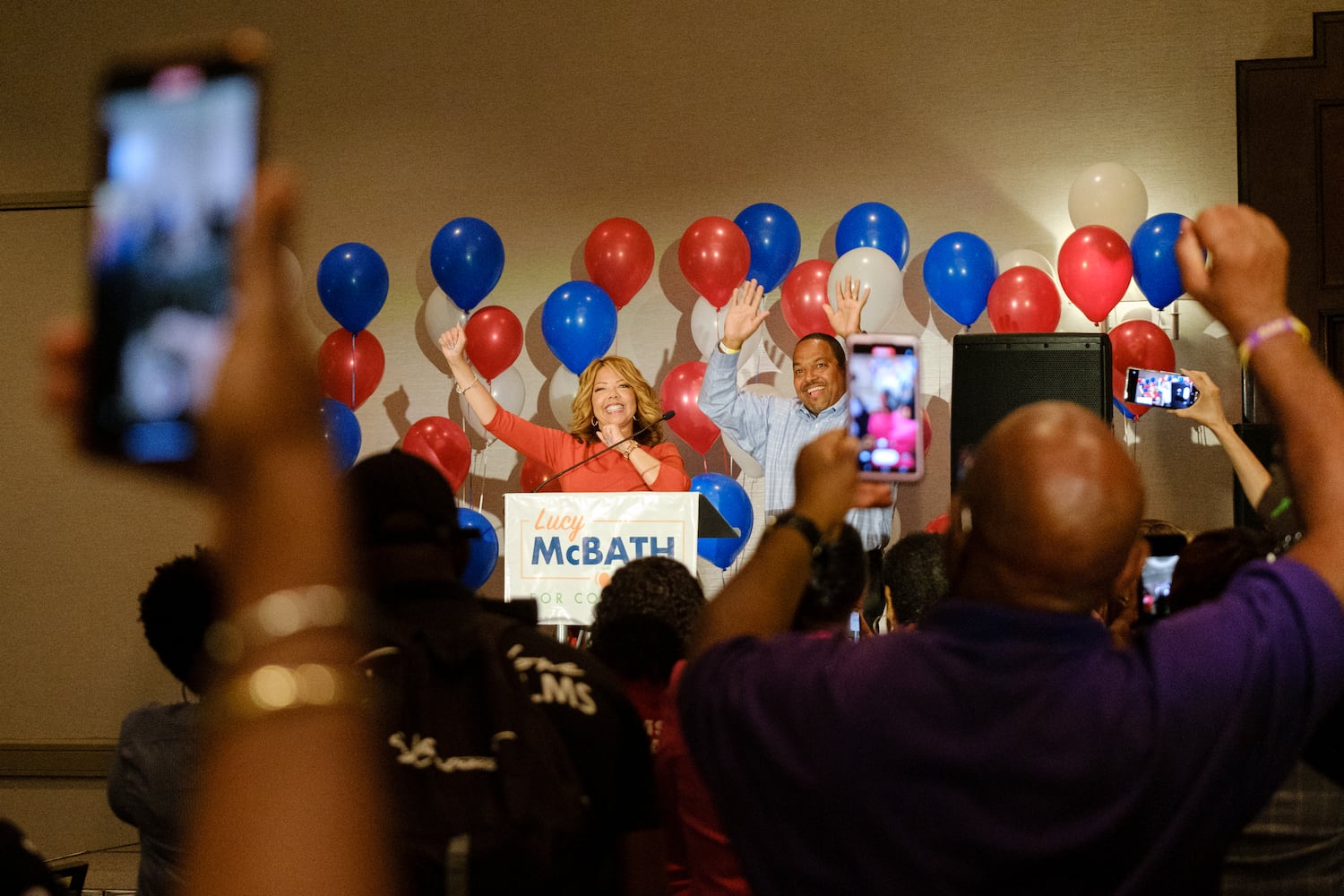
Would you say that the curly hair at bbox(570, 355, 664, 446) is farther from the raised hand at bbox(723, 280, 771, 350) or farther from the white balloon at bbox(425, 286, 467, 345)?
the white balloon at bbox(425, 286, 467, 345)

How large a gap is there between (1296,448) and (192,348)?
3.31 ft

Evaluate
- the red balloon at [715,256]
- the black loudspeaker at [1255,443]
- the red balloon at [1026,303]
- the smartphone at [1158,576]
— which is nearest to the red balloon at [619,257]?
the red balloon at [715,256]

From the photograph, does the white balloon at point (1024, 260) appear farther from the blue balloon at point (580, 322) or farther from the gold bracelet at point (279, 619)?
the gold bracelet at point (279, 619)

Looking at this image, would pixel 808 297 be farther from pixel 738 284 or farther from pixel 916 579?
pixel 916 579

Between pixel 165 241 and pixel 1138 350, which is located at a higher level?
pixel 1138 350

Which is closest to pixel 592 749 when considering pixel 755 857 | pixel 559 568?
pixel 755 857

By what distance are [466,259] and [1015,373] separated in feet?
7.77

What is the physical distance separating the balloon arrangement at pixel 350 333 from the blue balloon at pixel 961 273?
244 cm

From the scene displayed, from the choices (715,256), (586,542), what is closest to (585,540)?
(586,542)

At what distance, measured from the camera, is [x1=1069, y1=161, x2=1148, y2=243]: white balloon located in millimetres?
4887

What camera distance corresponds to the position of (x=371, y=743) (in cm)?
42

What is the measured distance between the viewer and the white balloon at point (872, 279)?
183 inches

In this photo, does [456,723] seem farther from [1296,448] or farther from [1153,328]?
[1153,328]

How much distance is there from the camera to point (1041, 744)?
998mm
